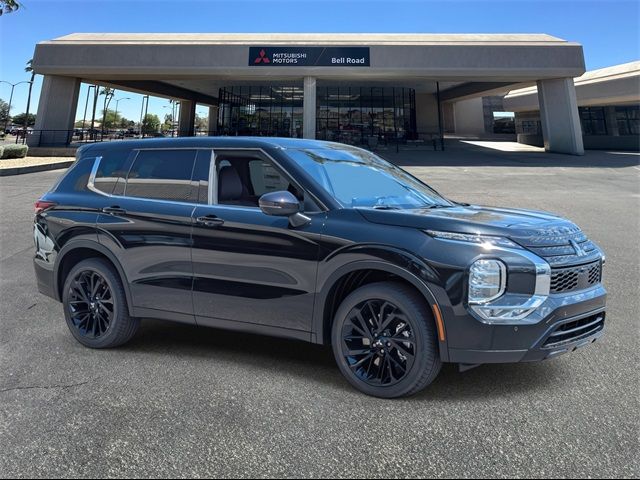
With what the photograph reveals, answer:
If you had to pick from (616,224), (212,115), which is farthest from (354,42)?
(212,115)

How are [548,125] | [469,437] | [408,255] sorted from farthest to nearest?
[548,125], [408,255], [469,437]

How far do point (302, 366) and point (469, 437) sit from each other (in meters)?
1.44

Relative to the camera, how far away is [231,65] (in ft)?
94.6

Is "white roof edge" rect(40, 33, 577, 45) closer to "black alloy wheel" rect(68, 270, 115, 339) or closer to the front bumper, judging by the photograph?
"black alloy wheel" rect(68, 270, 115, 339)

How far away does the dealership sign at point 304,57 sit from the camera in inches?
1133

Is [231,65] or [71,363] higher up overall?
[231,65]

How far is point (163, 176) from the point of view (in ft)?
13.8

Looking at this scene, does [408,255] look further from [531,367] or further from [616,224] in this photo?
[616,224]

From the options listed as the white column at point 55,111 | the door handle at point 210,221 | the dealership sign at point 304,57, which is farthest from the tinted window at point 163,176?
the white column at point 55,111

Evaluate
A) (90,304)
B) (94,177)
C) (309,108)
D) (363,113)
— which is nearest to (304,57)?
(309,108)

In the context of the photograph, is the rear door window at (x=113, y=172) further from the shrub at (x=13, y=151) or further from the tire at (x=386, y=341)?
the shrub at (x=13, y=151)

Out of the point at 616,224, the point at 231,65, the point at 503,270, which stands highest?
the point at 231,65

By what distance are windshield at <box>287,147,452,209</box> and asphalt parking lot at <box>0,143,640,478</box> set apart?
1.36 m

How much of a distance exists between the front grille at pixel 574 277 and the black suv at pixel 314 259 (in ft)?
0.04
